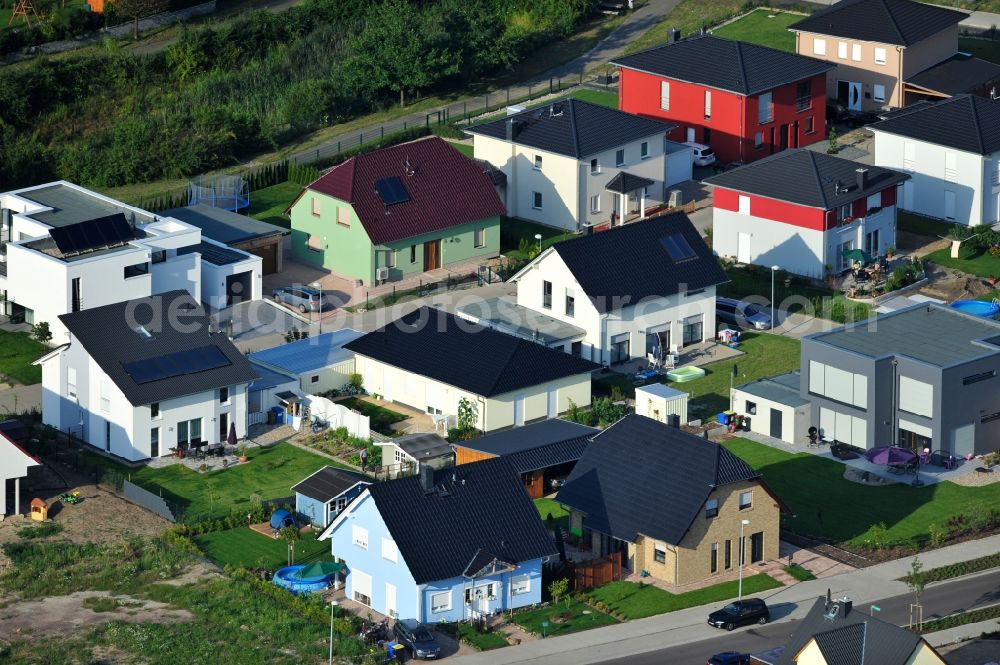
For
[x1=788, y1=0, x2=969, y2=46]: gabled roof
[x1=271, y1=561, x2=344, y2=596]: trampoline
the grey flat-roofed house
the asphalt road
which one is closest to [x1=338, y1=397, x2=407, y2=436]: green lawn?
[x1=271, y1=561, x2=344, y2=596]: trampoline

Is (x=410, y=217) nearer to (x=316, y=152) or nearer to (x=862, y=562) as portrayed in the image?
(x=316, y=152)

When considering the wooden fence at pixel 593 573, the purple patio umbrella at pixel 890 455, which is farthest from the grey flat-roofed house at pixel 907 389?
the wooden fence at pixel 593 573

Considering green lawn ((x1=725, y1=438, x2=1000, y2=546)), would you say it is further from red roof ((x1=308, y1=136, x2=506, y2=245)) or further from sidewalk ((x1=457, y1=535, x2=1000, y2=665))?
red roof ((x1=308, y1=136, x2=506, y2=245))

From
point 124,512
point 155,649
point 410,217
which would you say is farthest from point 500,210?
point 155,649

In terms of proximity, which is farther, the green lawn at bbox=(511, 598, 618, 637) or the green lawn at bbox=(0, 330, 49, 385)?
the green lawn at bbox=(0, 330, 49, 385)

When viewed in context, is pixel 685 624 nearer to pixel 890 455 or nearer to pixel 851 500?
pixel 851 500

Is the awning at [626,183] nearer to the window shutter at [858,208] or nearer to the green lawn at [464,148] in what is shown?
the green lawn at [464,148]
